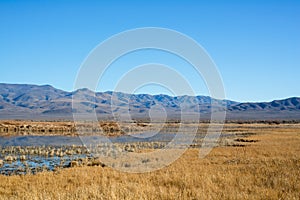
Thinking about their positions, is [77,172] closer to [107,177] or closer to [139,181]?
[107,177]

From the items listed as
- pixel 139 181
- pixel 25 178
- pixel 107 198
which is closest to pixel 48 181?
pixel 25 178

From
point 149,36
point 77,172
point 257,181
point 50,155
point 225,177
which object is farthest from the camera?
point 50,155

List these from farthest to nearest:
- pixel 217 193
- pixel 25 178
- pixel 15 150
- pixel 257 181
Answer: pixel 15 150
pixel 25 178
pixel 257 181
pixel 217 193

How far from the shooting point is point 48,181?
16.1 m

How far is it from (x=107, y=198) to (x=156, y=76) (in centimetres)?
1752

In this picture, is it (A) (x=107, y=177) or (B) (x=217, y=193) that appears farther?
(A) (x=107, y=177)

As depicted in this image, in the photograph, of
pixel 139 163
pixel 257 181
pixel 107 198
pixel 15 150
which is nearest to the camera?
pixel 107 198

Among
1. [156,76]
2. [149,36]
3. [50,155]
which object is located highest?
[149,36]

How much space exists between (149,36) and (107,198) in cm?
1656

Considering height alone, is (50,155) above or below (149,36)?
below

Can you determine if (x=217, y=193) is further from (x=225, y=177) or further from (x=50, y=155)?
(x=50, y=155)

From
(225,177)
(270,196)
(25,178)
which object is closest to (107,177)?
(25,178)

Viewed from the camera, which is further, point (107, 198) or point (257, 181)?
point (257, 181)

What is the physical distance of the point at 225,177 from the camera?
15.4 m
